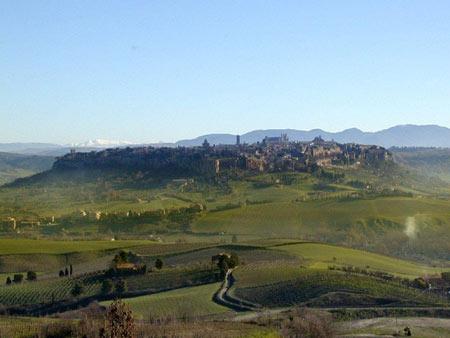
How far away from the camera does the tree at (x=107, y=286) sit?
158 feet

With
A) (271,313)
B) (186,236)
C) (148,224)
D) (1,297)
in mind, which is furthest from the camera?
(148,224)

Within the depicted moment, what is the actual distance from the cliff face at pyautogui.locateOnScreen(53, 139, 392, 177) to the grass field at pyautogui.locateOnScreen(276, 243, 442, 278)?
227ft

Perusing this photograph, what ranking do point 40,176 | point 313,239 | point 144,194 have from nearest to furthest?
point 313,239, point 144,194, point 40,176

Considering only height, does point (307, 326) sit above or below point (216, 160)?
below

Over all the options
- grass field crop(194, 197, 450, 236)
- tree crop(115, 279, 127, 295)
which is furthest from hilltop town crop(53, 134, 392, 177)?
tree crop(115, 279, 127, 295)

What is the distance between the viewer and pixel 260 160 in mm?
148750

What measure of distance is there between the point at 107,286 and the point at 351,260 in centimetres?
1970

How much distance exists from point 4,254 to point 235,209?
3491 cm

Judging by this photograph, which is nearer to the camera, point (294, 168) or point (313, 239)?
point (313, 239)

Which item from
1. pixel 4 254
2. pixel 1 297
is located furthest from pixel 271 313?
pixel 4 254

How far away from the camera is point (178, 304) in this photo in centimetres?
4191

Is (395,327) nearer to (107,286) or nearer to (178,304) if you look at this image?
(178,304)

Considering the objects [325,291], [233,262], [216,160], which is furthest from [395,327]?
[216,160]

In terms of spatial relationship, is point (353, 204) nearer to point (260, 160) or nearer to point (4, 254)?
point (4, 254)
